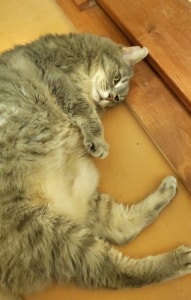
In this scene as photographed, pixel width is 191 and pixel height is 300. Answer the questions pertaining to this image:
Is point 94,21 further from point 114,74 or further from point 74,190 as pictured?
point 74,190

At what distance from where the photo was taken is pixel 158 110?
192cm

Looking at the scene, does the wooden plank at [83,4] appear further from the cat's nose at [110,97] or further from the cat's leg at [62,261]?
the cat's leg at [62,261]

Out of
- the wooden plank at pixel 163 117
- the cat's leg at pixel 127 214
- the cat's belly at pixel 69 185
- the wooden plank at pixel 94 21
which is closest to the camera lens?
the cat's belly at pixel 69 185

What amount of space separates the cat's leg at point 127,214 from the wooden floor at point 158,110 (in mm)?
105

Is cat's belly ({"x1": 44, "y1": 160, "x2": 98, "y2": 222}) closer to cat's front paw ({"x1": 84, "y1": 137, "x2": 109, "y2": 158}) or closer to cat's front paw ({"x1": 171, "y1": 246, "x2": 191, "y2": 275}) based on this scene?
cat's front paw ({"x1": 84, "y1": 137, "x2": 109, "y2": 158})

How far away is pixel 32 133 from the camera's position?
1.59 meters

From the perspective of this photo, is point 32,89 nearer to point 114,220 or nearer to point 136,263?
point 114,220

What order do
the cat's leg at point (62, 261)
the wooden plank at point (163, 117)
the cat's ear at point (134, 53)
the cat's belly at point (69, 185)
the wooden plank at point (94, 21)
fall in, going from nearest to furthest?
the cat's leg at point (62, 261), the cat's belly at point (69, 185), the wooden plank at point (163, 117), the cat's ear at point (134, 53), the wooden plank at point (94, 21)

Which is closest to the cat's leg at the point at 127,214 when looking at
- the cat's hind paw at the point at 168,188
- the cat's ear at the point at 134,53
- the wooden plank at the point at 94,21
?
the cat's hind paw at the point at 168,188

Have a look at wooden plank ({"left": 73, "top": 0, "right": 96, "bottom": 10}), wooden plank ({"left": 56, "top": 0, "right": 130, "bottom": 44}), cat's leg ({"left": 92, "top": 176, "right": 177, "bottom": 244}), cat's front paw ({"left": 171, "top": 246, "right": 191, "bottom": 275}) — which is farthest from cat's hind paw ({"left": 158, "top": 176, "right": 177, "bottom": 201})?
wooden plank ({"left": 73, "top": 0, "right": 96, "bottom": 10})

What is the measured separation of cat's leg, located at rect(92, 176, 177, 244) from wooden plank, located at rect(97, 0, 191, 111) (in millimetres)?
404

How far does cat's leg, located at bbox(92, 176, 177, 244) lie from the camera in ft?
5.51

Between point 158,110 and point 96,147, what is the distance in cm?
39

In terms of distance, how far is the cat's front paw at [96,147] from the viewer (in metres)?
1.69
